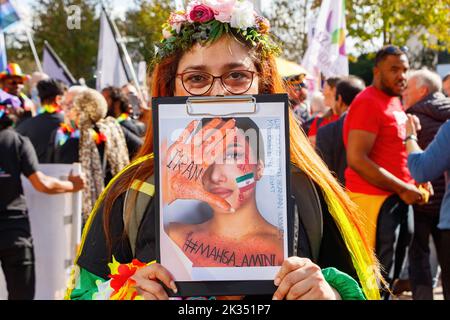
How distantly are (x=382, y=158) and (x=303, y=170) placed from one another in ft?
11.5

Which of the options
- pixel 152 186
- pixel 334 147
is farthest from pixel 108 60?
pixel 152 186

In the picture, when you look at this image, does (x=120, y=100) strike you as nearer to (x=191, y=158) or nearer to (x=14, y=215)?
(x=14, y=215)

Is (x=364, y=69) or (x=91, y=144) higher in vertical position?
(x=364, y=69)

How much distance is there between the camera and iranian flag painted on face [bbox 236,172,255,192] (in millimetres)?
1743

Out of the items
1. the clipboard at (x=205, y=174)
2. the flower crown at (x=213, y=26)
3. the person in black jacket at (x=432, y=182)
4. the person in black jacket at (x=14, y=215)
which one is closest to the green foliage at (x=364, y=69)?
the person in black jacket at (x=432, y=182)

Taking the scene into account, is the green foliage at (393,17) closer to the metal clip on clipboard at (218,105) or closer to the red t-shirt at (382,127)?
the red t-shirt at (382,127)

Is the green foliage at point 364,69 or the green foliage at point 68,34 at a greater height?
the green foliage at point 68,34

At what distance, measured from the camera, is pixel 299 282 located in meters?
1.66

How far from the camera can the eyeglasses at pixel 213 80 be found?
2.07 meters

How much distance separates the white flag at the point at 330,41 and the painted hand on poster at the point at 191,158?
662cm

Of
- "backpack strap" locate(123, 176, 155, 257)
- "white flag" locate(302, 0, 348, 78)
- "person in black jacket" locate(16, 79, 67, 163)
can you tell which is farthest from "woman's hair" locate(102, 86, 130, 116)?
"backpack strap" locate(123, 176, 155, 257)

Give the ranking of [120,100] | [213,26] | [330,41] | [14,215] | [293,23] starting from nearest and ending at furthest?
[213,26] → [14,215] → [120,100] → [330,41] → [293,23]

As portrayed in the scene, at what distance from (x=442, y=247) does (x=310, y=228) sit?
8.91ft
